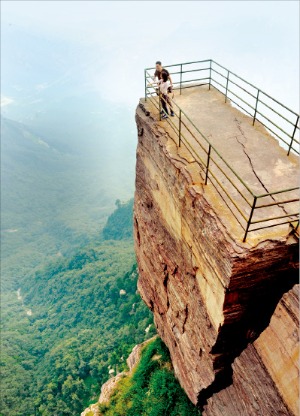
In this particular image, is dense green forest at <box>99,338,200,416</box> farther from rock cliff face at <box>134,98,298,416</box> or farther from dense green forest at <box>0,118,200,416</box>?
dense green forest at <box>0,118,200,416</box>

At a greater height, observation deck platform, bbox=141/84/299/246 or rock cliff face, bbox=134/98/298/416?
observation deck platform, bbox=141/84/299/246

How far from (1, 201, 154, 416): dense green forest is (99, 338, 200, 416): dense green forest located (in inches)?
429

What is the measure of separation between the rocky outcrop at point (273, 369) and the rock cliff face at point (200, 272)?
54mm

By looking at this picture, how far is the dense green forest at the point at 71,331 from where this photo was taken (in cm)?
Answer: 3509

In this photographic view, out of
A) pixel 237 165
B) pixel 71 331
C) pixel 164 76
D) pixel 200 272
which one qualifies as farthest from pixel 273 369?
pixel 71 331

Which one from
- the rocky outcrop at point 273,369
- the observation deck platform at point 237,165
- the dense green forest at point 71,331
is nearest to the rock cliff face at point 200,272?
the rocky outcrop at point 273,369

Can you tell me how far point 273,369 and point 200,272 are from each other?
2739 mm

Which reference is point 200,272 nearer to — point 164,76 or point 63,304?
point 164,76

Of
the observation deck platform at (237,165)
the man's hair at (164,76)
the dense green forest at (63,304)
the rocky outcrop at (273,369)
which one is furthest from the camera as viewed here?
the dense green forest at (63,304)

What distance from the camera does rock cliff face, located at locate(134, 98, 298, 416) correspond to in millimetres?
7359

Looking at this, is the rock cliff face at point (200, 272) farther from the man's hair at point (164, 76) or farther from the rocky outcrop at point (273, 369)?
the man's hair at point (164, 76)

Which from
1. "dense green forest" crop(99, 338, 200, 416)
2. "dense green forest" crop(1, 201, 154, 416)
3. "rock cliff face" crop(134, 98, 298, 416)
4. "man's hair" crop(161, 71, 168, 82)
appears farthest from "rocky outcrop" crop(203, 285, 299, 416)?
"dense green forest" crop(1, 201, 154, 416)

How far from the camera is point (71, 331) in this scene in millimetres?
48344

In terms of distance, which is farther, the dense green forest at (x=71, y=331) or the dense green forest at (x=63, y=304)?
the dense green forest at (x=63, y=304)
